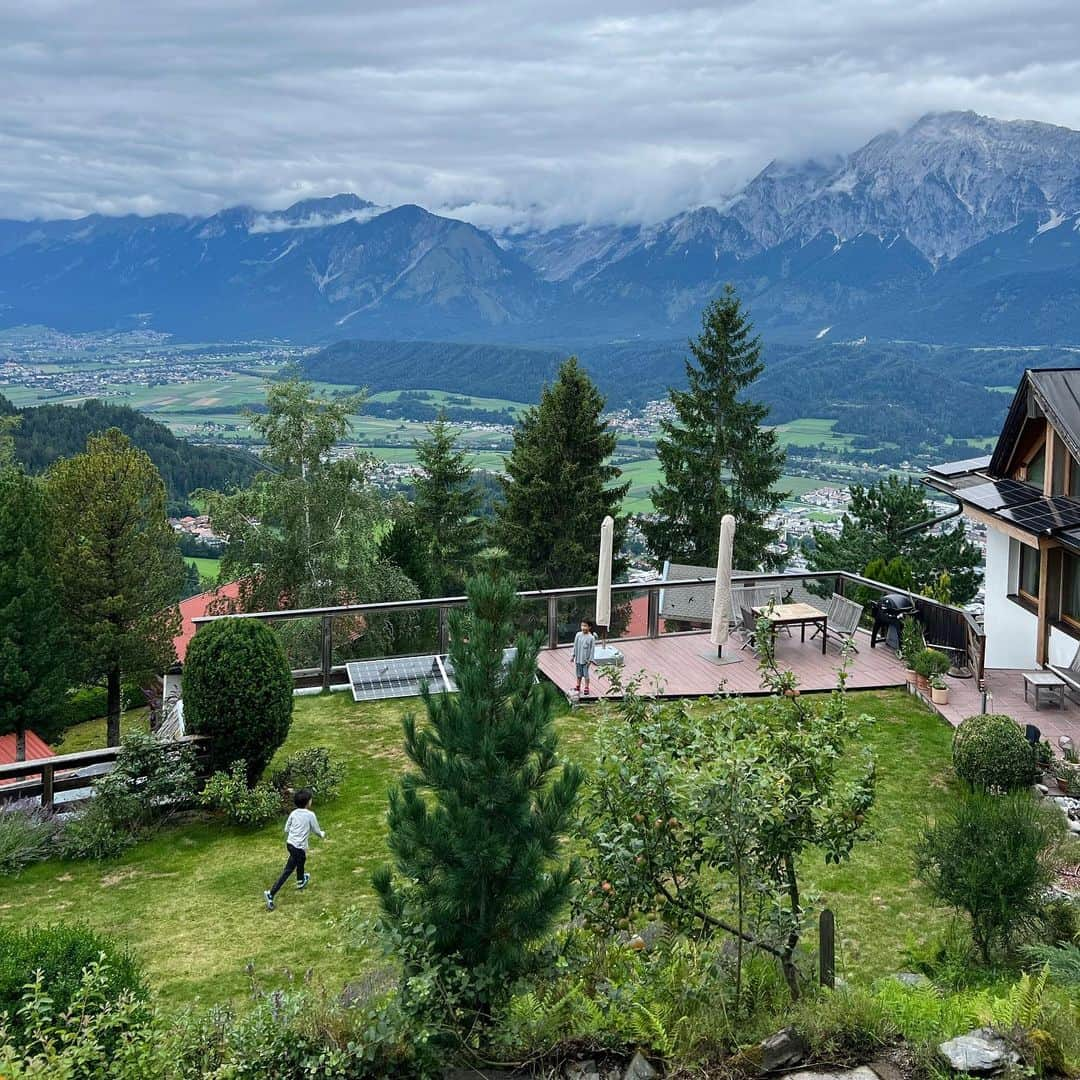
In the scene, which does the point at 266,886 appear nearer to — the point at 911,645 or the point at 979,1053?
the point at 979,1053

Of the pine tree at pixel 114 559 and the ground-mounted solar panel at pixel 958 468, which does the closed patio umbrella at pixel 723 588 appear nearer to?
the ground-mounted solar panel at pixel 958 468

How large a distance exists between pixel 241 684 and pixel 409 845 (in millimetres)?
5426

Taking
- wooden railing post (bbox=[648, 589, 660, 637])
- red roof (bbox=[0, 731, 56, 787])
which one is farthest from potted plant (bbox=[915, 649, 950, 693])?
red roof (bbox=[0, 731, 56, 787])

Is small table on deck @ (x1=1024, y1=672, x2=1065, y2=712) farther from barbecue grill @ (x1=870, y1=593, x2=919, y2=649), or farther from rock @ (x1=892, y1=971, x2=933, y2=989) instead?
rock @ (x1=892, y1=971, x2=933, y2=989)

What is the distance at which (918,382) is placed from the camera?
492 ft

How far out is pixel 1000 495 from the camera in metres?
17.1

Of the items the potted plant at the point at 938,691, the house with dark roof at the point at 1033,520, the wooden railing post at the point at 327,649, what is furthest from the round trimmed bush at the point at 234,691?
the house with dark roof at the point at 1033,520

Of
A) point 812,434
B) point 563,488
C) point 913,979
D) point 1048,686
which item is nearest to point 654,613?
point 1048,686

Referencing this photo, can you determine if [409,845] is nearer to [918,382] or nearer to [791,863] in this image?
[791,863]

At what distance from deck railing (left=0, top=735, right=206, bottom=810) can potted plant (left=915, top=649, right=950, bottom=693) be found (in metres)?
9.22

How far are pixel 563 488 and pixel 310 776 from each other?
2136cm

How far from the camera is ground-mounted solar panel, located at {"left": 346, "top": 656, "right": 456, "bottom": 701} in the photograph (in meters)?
14.5

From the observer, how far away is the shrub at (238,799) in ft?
34.0

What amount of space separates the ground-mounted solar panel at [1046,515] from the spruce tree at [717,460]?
18.9m
